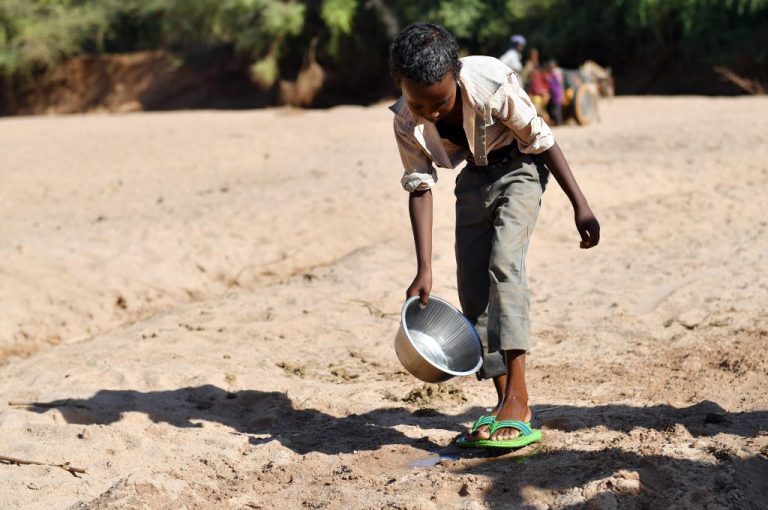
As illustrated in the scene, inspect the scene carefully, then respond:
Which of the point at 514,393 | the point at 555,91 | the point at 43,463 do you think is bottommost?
the point at 555,91

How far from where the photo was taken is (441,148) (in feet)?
11.9

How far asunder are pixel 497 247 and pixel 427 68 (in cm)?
73

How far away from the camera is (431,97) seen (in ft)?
11.0

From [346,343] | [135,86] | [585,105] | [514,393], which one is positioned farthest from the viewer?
[135,86]

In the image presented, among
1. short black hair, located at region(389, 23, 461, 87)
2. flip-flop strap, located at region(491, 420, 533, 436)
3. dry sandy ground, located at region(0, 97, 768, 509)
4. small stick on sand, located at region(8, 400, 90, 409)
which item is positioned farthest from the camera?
small stick on sand, located at region(8, 400, 90, 409)

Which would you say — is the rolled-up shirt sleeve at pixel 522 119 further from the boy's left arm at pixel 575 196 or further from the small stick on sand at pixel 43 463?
the small stick on sand at pixel 43 463

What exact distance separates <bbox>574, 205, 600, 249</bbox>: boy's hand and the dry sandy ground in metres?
0.73

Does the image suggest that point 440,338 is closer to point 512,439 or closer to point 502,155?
point 512,439

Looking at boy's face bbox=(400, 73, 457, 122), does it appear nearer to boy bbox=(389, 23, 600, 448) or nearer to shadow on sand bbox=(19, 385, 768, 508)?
boy bbox=(389, 23, 600, 448)

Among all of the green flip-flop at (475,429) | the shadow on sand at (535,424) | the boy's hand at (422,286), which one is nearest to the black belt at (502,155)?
the boy's hand at (422,286)

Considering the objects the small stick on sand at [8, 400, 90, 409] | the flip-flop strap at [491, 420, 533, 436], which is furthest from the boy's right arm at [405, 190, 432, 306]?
the small stick on sand at [8, 400, 90, 409]

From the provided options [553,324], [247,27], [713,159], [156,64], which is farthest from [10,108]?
[553,324]

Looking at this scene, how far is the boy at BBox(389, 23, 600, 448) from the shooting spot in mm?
3389

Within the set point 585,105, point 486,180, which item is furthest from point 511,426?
point 585,105
